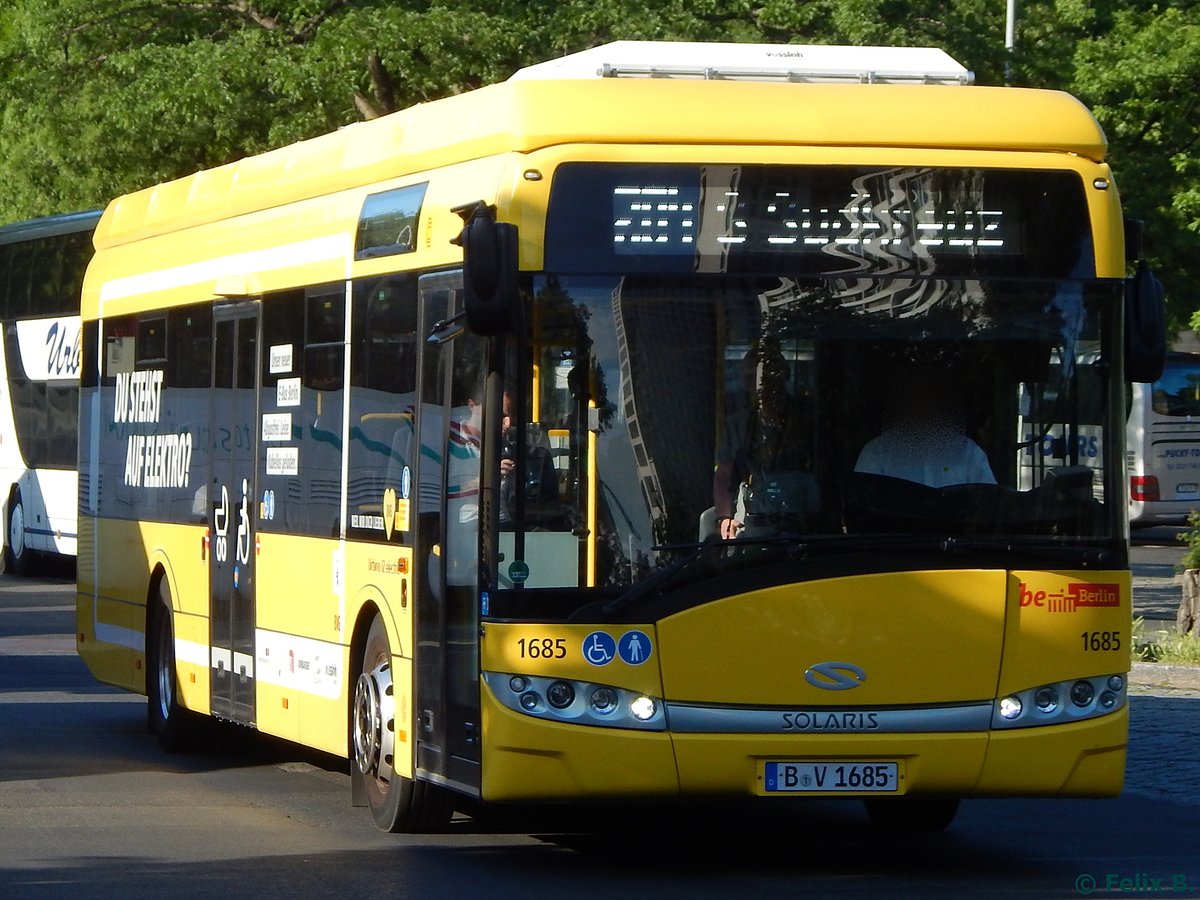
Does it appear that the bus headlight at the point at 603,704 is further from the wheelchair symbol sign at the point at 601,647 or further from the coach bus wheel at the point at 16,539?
the coach bus wheel at the point at 16,539

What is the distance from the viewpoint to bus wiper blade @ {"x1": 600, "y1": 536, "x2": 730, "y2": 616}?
9031 millimetres

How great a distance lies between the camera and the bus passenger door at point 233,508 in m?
12.7

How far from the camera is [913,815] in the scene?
1105 cm

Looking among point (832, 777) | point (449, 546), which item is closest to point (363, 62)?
point (449, 546)

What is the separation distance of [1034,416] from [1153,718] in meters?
6.68

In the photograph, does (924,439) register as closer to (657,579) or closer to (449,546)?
(657,579)

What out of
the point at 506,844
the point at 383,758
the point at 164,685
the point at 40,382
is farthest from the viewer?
the point at 40,382

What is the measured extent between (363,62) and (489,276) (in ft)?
68.1

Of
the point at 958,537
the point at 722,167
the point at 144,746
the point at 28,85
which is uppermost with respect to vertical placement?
the point at 28,85

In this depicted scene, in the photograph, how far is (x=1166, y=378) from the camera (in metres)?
40.4

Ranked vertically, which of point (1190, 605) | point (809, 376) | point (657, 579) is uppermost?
point (809, 376)

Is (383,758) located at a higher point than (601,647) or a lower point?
lower

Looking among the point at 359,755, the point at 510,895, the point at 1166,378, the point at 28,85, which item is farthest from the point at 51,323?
the point at 510,895

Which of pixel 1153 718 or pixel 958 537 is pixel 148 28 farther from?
pixel 958 537
